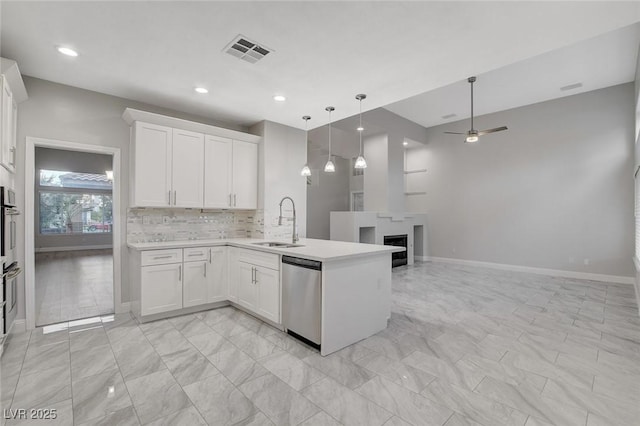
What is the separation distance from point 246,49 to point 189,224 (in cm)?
265

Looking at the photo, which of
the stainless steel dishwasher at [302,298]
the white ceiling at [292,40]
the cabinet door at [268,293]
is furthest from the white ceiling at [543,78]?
the cabinet door at [268,293]

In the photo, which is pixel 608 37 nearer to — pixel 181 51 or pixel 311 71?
pixel 311 71

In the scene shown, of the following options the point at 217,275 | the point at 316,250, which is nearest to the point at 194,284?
the point at 217,275

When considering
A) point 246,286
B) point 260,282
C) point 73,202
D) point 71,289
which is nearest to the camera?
point 260,282

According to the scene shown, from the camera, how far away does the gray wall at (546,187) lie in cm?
531

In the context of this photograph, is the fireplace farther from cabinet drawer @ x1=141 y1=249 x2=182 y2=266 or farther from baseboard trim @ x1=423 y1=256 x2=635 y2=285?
cabinet drawer @ x1=141 y1=249 x2=182 y2=266

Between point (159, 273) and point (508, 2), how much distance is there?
13.7 feet

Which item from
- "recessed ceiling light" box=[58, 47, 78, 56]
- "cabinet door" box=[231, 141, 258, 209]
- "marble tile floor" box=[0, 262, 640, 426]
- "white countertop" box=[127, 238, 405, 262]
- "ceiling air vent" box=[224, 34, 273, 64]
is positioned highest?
"ceiling air vent" box=[224, 34, 273, 64]

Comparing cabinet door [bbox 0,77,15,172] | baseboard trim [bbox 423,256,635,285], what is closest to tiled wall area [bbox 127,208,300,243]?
cabinet door [bbox 0,77,15,172]

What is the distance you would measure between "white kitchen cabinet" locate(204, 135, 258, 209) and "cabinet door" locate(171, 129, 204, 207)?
0.10 meters

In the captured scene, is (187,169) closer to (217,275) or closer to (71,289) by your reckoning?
(217,275)

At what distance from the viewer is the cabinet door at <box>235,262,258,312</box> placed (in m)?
3.41

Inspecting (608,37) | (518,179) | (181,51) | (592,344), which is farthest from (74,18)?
(518,179)

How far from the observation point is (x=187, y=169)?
390 cm
